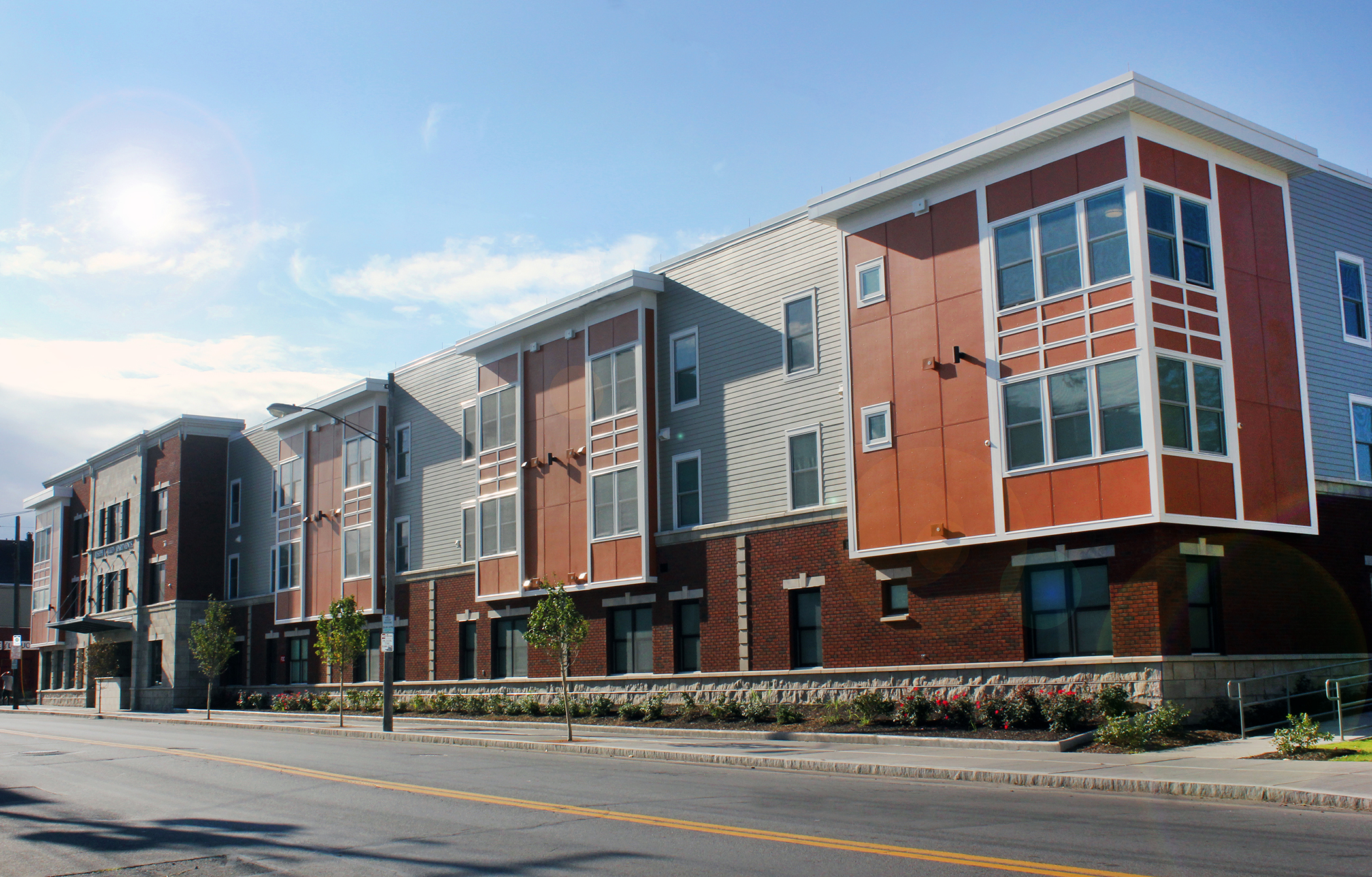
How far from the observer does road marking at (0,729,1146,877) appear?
8750 mm

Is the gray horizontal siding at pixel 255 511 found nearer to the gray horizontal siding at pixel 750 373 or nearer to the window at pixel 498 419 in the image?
the window at pixel 498 419

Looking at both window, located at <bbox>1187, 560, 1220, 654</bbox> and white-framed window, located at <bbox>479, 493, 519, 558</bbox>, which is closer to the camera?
window, located at <bbox>1187, 560, 1220, 654</bbox>

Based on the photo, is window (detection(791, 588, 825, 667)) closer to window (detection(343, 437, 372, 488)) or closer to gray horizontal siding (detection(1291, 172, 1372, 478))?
gray horizontal siding (detection(1291, 172, 1372, 478))

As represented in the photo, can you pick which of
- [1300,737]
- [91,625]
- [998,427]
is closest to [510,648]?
[998,427]

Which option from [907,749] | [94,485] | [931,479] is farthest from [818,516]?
[94,485]

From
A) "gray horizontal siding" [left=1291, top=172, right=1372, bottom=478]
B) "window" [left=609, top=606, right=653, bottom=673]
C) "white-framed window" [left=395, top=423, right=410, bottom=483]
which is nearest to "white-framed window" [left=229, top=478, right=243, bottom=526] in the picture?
"white-framed window" [left=395, top=423, right=410, bottom=483]

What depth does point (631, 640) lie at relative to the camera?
30.9 m

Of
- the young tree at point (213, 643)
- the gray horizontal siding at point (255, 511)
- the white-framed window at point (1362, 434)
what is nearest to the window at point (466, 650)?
the young tree at point (213, 643)

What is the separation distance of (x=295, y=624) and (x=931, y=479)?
3273 cm

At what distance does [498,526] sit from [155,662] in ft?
92.5

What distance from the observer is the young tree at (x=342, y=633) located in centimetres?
3597

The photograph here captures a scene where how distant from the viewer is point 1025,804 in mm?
12789

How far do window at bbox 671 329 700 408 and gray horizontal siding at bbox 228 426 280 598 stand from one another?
25.6 m

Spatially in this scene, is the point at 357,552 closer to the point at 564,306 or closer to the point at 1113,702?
the point at 564,306
